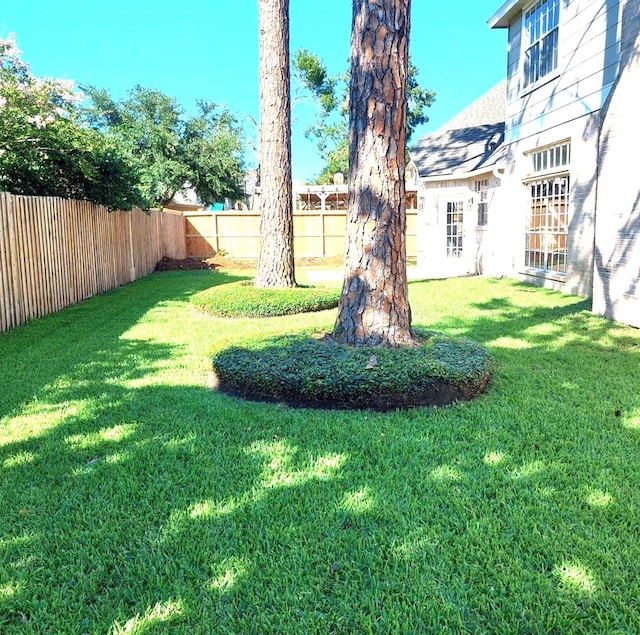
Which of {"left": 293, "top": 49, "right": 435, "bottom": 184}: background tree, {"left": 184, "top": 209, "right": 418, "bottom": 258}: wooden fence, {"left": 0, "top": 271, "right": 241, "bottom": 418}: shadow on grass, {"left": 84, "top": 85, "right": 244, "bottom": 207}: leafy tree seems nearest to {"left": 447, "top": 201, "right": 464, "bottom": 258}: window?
{"left": 184, "top": 209, "right": 418, "bottom": 258}: wooden fence

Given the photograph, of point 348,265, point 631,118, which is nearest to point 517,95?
point 631,118

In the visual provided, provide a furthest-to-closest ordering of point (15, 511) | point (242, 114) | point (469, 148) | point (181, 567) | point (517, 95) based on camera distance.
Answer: point (242, 114) < point (469, 148) < point (517, 95) < point (15, 511) < point (181, 567)

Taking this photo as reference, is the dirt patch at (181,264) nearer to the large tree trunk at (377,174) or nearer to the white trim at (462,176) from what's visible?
the white trim at (462,176)

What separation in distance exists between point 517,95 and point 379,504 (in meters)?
Result: 10.6

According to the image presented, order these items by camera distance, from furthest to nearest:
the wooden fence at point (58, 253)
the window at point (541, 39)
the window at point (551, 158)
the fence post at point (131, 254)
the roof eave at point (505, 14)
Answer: the fence post at point (131, 254) → the roof eave at point (505, 14) → the window at point (541, 39) → the window at point (551, 158) → the wooden fence at point (58, 253)

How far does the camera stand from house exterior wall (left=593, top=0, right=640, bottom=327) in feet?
20.0

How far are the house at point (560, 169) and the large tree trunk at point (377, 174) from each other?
11.7 ft

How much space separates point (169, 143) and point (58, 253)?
1515 centimetres

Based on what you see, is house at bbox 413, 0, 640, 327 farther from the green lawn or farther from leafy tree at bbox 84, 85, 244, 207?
leafy tree at bbox 84, 85, 244, 207

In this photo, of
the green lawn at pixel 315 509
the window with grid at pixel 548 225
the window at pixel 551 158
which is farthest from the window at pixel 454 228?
the green lawn at pixel 315 509

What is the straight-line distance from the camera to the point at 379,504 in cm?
246

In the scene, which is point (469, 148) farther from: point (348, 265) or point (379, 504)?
point (379, 504)

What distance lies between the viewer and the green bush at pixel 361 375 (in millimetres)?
3664

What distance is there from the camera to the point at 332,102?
3066 cm
